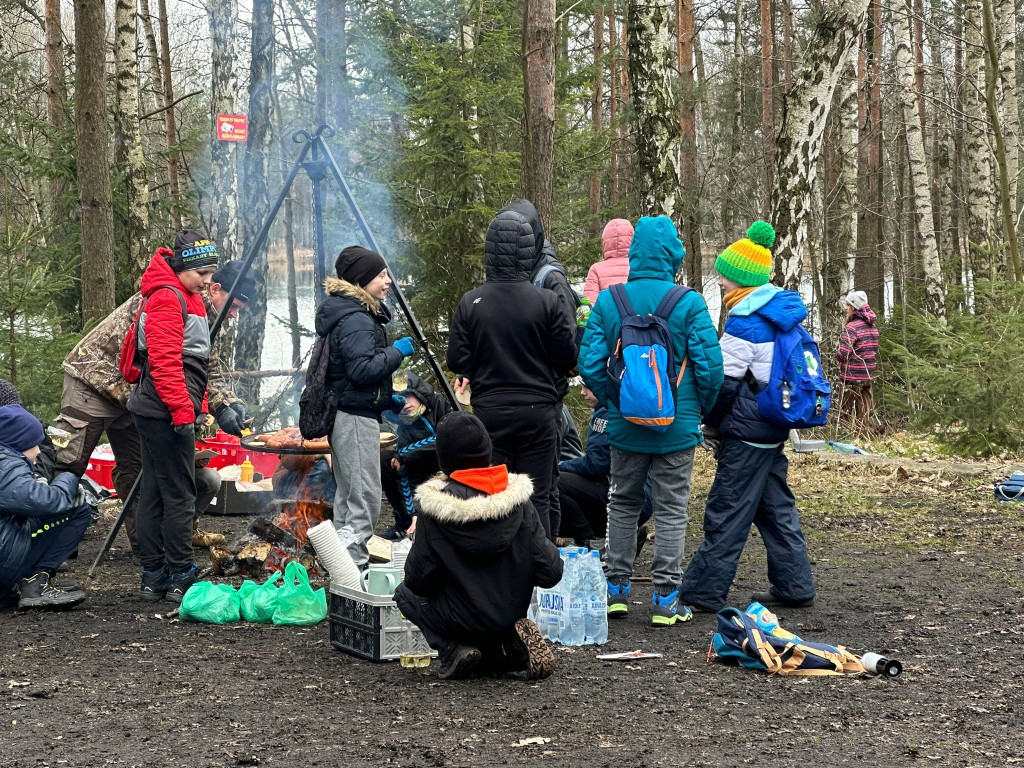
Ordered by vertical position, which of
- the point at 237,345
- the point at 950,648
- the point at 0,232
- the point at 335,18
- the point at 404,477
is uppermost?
the point at 335,18

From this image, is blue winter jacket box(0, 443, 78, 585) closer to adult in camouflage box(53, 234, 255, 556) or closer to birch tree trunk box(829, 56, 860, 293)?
adult in camouflage box(53, 234, 255, 556)

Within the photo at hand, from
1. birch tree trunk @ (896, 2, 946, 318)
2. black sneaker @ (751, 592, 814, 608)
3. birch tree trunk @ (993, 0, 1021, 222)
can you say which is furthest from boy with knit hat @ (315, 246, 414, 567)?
birch tree trunk @ (993, 0, 1021, 222)

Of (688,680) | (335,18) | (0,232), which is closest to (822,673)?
(688,680)

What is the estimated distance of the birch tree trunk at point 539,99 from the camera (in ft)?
31.8

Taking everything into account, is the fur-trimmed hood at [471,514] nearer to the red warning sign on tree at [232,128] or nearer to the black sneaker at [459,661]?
the black sneaker at [459,661]

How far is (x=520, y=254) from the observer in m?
5.95

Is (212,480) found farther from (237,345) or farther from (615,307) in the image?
(237,345)

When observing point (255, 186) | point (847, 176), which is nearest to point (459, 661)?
point (255, 186)

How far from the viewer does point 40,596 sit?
6371 millimetres

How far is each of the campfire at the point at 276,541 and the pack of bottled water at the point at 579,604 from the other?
2.24 meters

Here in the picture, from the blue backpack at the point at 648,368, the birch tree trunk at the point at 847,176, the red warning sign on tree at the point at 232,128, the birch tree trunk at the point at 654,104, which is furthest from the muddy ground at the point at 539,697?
the birch tree trunk at the point at 847,176

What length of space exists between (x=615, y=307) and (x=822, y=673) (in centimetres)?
214

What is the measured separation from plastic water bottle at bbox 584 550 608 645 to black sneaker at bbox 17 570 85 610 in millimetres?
3079

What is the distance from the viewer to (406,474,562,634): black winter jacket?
474cm
